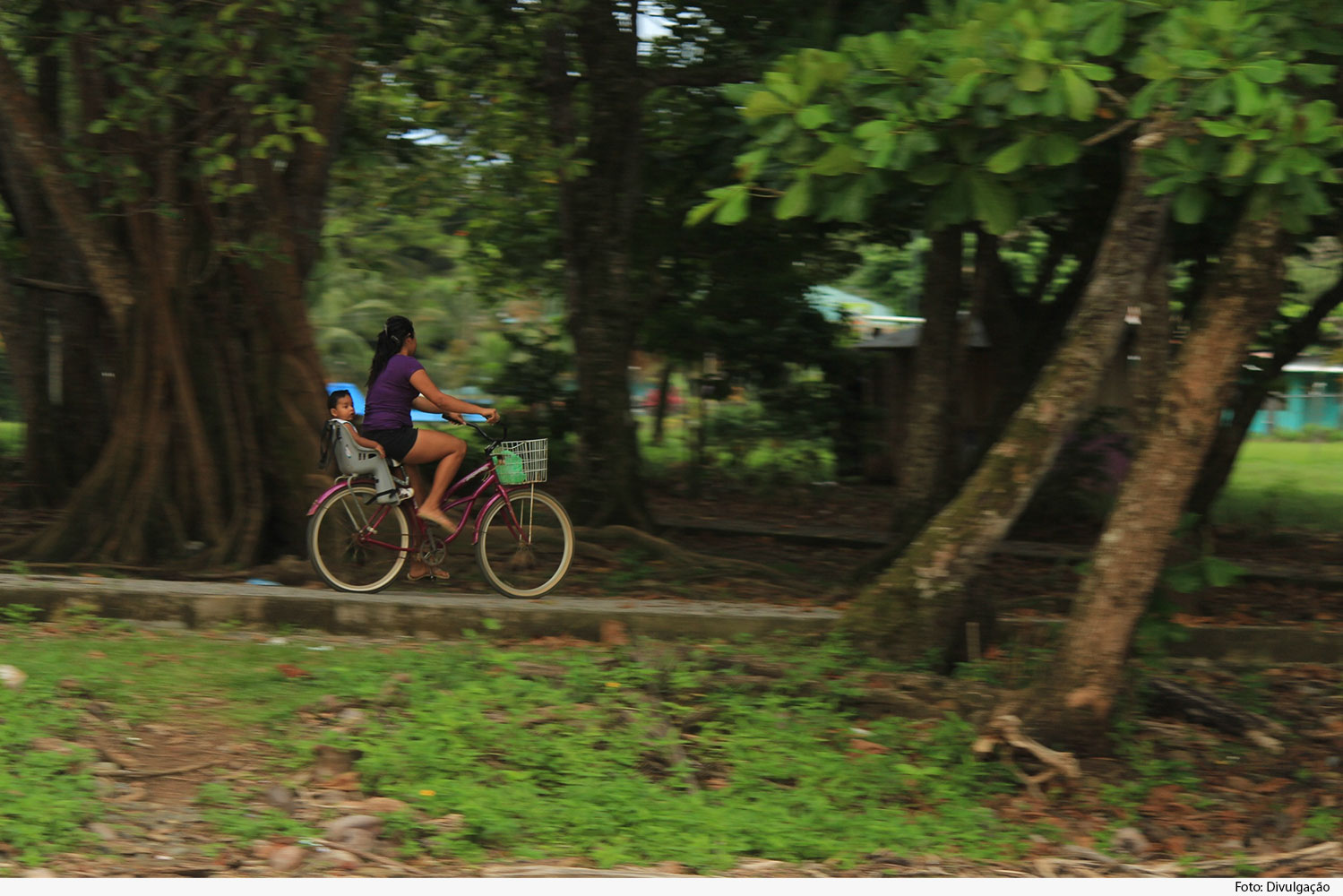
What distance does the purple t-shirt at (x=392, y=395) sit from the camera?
7.76 meters

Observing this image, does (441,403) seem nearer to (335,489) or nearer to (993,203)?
(335,489)

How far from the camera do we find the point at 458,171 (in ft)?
46.0

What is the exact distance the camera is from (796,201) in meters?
5.91

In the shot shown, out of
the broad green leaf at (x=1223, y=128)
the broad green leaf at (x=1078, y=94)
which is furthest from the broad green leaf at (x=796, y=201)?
the broad green leaf at (x=1223, y=128)

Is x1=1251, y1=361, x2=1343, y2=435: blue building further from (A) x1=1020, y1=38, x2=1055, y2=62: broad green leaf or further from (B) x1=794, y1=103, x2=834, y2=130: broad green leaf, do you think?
(A) x1=1020, y1=38, x2=1055, y2=62: broad green leaf

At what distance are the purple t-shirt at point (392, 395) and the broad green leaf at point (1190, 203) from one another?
4.23m

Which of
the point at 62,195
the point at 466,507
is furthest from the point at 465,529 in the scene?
the point at 62,195

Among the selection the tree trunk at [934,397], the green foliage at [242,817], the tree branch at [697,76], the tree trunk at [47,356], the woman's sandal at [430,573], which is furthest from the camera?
the tree trunk at [47,356]

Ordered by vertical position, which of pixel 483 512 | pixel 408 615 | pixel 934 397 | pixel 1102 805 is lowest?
pixel 1102 805

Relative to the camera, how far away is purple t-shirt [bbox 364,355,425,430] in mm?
7762

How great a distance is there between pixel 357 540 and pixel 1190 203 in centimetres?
494

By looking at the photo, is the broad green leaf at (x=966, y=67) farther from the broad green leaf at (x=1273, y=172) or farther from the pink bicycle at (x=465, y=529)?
the pink bicycle at (x=465, y=529)

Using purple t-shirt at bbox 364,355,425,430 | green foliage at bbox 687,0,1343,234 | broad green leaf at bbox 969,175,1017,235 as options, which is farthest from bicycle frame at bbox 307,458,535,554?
broad green leaf at bbox 969,175,1017,235

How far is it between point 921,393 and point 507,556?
10.3ft
